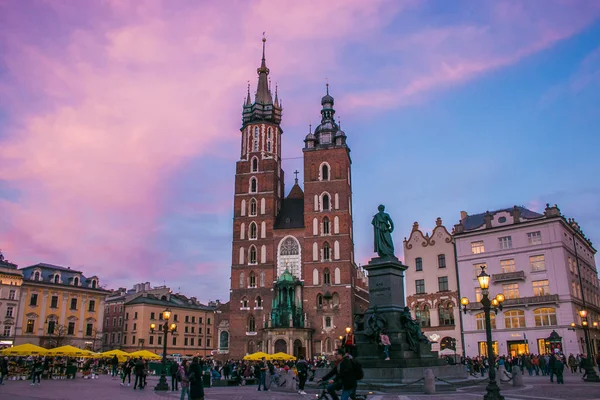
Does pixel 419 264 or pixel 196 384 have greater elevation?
pixel 419 264

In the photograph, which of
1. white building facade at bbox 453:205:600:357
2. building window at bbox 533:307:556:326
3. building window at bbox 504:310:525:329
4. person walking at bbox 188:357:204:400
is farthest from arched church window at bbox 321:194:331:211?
person walking at bbox 188:357:204:400

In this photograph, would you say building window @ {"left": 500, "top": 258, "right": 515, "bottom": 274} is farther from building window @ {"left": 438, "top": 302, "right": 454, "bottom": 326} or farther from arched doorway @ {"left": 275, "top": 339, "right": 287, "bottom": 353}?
arched doorway @ {"left": 275, "top": 339, "right": 287, "bottom": 353}

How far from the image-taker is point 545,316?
44.8 meters

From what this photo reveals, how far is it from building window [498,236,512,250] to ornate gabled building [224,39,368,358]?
18.7 m

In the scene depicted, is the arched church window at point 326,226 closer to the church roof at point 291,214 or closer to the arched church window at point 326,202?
the arched church window at point 326,202

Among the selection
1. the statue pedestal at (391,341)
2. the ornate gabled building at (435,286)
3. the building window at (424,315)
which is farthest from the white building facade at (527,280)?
the statue pedestal at (391,341)

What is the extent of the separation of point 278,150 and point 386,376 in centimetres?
5478

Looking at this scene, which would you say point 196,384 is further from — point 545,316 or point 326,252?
point 326,252

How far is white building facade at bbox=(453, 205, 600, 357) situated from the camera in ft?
145

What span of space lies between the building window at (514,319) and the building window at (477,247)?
6140 millimetres

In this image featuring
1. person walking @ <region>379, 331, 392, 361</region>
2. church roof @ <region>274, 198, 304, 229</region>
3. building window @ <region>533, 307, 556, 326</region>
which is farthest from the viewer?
church roof @ <region>274, 198, 304, 229</region>

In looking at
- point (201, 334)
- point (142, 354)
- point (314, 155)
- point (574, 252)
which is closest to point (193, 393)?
point (142, 354)

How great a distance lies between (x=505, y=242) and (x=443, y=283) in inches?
277

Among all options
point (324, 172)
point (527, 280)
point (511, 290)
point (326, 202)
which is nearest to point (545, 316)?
point (527, 280)
